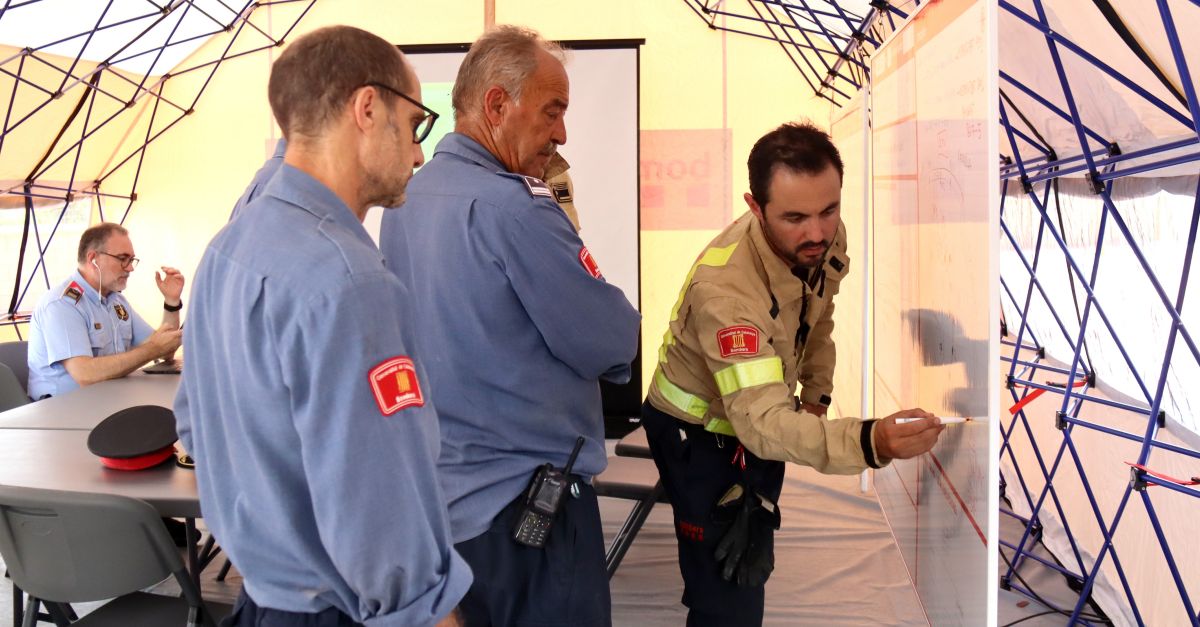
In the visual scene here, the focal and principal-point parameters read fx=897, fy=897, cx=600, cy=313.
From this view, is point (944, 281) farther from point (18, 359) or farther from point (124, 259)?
point (18, 359)

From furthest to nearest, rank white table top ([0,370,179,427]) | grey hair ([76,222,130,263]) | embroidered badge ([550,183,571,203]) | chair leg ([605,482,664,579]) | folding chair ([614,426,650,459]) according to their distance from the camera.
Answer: grey hair ([76,222,130,263]) → folding chair ([614,426,650,459]) → white table top ([0,370,179,427]) → chair leg ([605,482,664,579]) → embroidered badge ([550,183,571,203])

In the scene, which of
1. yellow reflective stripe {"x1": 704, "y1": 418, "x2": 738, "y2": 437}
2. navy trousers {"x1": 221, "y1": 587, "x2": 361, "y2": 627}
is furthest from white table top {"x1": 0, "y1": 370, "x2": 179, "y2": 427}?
navy trousers {"x1": 221, "y1": 587, "x2": 361, "y2": 627}

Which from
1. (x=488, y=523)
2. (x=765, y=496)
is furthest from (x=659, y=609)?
(x=488, y=523)

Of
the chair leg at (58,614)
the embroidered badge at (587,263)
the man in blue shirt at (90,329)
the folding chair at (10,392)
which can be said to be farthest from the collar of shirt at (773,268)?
the folding chair at (10,392)

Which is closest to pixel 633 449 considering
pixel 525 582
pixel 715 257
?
pixel 715 257

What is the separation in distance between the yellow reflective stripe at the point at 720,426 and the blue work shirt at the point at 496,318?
1.37ft

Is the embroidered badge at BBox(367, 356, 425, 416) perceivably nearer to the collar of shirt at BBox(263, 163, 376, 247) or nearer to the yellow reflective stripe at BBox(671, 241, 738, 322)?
the collar of shirt at BBox(263, 163, 376, 247)

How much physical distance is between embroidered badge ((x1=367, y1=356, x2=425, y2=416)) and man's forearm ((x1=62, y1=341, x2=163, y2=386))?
3077 millimetres

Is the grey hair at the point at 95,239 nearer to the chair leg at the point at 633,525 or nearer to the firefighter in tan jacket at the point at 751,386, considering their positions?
the chair leg at the point at 633,525

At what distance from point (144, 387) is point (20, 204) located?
3.54m

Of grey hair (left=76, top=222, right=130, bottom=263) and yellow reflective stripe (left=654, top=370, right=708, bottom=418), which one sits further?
grey hair (left=76, top=222, right=130, bottom=263)

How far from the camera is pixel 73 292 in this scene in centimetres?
365

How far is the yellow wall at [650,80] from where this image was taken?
602cm

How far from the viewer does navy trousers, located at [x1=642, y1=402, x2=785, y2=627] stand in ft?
6.09
